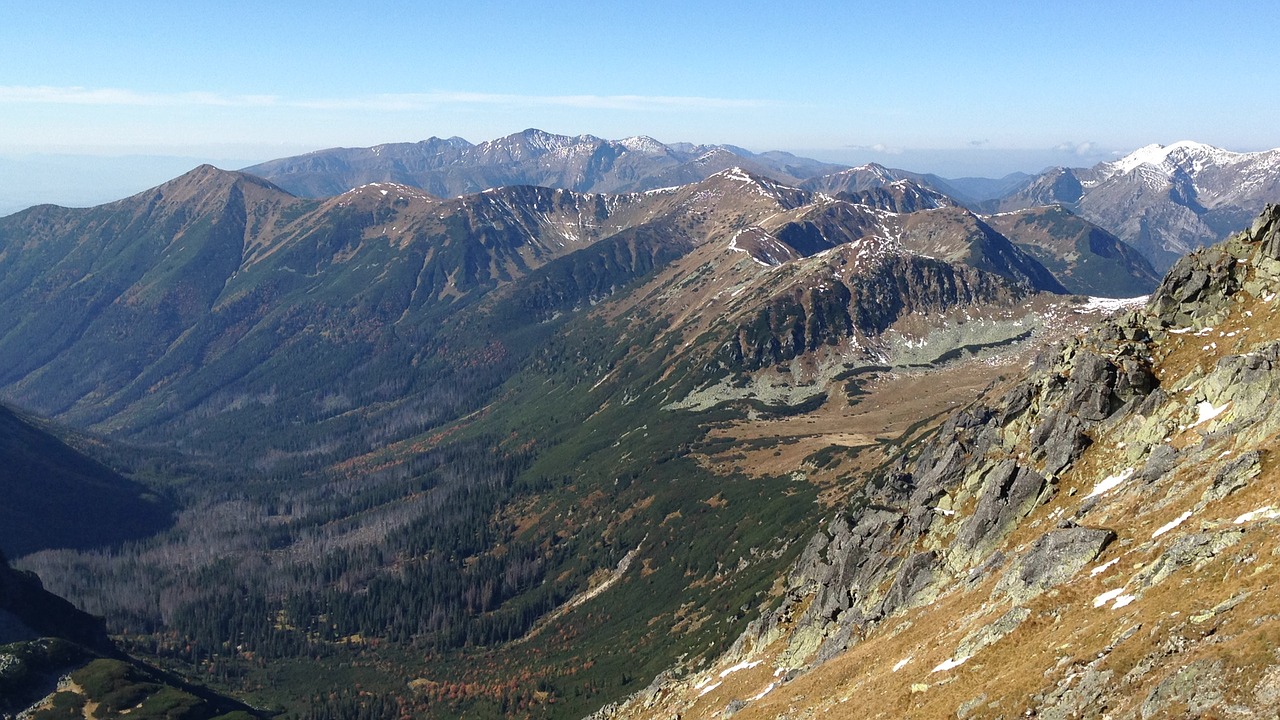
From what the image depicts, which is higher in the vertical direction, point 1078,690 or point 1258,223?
point 1258,223

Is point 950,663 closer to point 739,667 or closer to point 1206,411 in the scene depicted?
point 1206,411

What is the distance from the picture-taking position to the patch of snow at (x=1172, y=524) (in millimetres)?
64375

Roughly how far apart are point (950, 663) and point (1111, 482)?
34.3 m

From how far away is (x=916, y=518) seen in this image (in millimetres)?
113250

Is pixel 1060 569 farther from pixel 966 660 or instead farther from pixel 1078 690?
pixel 1078 690

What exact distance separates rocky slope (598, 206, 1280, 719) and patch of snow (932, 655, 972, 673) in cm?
30

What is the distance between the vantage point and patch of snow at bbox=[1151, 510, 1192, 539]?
6438cm

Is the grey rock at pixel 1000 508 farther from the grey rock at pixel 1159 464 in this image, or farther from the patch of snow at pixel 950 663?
the patch of snow at pixel 950 663

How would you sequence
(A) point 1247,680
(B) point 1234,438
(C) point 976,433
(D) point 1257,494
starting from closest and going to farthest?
(A) point 1247,680
(D) point 1257,494
(B) point 1234,438
(C) point 976,433

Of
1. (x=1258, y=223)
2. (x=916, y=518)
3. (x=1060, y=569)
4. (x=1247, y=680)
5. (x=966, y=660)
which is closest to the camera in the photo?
(x=1247, y=680)

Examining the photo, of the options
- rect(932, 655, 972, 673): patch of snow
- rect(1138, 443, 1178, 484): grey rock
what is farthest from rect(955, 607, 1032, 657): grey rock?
rect(1138, 443, 1178, 484): grey rock

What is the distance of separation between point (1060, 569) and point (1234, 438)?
22.8 m

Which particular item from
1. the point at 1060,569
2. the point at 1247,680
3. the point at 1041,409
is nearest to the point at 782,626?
the point at 1041,409

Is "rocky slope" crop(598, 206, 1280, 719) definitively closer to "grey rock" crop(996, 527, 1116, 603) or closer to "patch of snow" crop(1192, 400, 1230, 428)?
"grey rock" crop(996, 527, 1116, 603)
